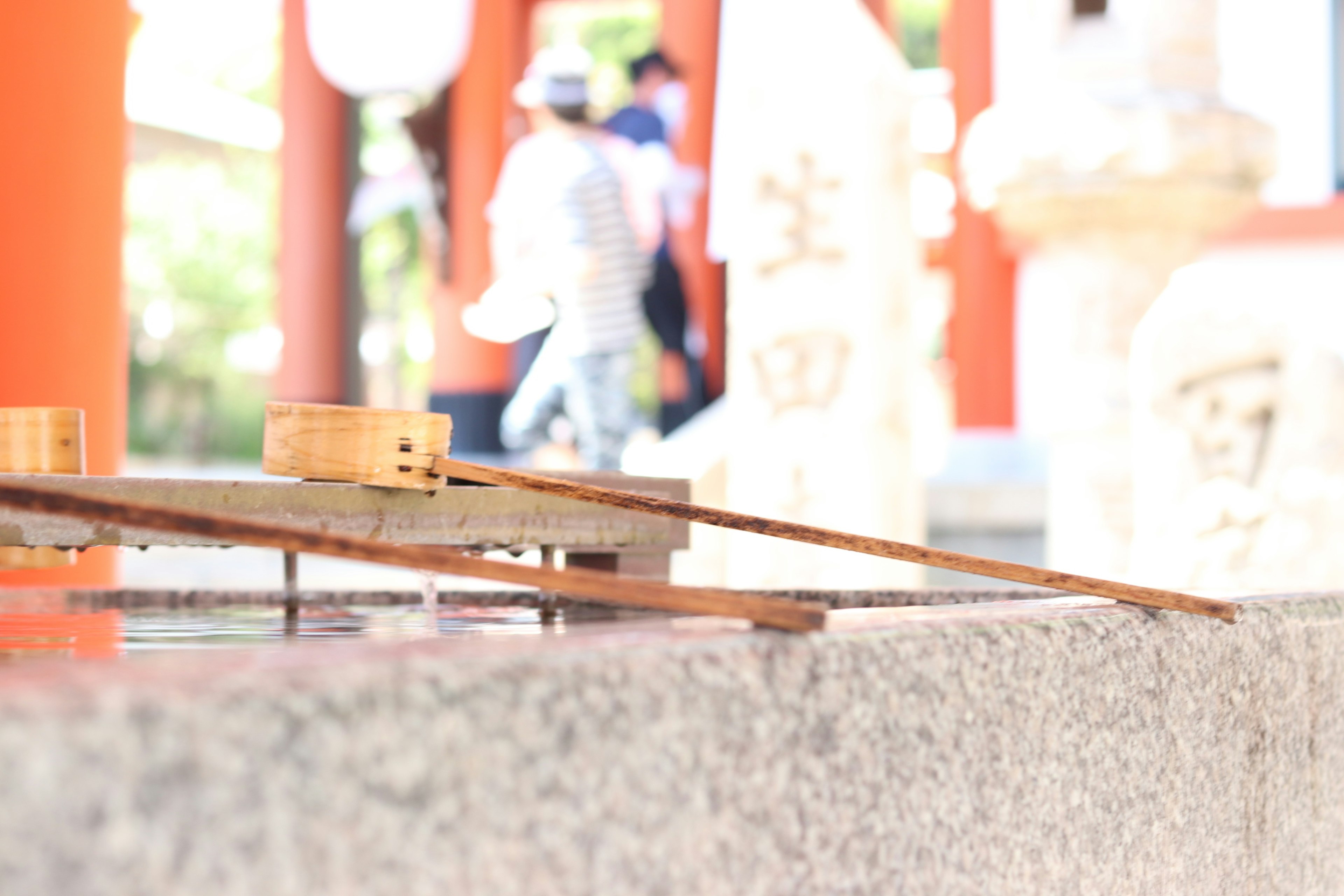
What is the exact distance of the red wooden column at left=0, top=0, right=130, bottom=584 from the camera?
260cm

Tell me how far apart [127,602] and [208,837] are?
1181 mm

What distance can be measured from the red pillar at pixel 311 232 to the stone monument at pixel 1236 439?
7429mm

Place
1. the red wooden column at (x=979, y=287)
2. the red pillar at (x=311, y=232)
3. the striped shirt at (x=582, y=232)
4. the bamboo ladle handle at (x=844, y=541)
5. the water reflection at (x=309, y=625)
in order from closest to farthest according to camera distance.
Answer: the bamboo ladle handle at (x=844, y=541)
the water reflection at (x=309, y=625)
the striped shirt at (x=582, y=232)
the red wooden column at (x=979, y=287)
the red pillar at (x=311, y=232)

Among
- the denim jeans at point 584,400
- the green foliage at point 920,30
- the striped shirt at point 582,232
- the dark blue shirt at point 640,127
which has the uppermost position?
the green foliage at point 920,30

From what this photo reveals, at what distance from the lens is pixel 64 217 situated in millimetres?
2688

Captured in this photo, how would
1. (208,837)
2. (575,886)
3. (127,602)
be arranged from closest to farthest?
1. (208,837)
2. (575,886)
3. (127,602)

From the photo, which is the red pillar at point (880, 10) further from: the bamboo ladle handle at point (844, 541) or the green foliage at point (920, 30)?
the green foliage at point (920, 30)

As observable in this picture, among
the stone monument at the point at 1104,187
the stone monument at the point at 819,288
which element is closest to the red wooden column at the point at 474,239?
the stone monument at the point at 1104,187

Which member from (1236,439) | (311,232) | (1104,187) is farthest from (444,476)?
(311,232)

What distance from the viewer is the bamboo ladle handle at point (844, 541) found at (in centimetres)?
95

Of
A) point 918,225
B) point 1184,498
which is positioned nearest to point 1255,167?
point 918,225

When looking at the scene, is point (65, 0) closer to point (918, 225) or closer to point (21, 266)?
point (21, 266)

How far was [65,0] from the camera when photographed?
8.66ft

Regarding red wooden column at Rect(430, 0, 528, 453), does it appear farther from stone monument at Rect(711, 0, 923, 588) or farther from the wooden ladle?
the wooden ladle
